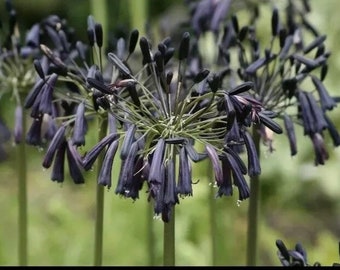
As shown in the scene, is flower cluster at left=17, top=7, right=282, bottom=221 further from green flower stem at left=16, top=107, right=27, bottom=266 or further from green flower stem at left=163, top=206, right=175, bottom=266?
green flower stem at left=16, top=107, right=27, bottom=266

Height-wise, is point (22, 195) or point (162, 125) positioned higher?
point (162, 125)

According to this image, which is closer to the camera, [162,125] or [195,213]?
[162,125]

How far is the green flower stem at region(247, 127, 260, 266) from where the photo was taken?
2193 mm

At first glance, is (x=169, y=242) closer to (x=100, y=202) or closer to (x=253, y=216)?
(x=100, y=202)

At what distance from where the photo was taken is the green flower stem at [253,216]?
219 cm

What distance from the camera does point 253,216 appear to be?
221 centimetres

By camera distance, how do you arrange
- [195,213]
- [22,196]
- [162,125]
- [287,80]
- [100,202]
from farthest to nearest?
[195,213]
[22,196]
[287,80]
[100,202]
[162,125]

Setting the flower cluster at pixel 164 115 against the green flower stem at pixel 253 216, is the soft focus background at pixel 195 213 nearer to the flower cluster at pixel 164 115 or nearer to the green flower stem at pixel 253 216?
the green flower stem at pixel 253 216

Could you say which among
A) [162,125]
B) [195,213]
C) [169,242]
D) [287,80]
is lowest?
[195,213]

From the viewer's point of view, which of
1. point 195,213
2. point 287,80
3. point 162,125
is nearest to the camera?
point 162,125

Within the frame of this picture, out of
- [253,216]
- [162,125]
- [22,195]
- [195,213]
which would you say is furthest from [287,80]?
[195,213]

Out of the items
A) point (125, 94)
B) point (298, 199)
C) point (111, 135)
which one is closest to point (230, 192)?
point (111, 135)

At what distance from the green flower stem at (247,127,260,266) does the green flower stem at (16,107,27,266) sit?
61 centimetres

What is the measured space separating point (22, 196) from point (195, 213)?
1.57 meters
